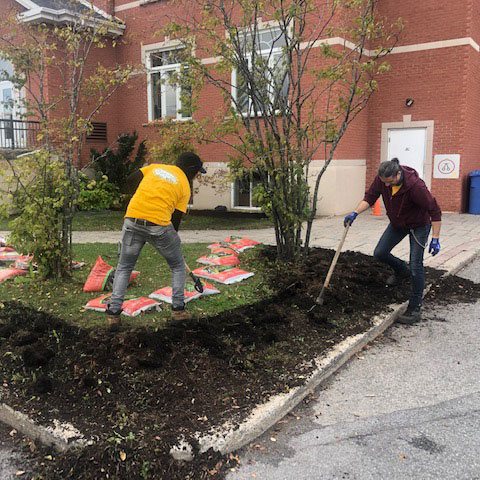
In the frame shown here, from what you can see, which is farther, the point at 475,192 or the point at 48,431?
the point at 475,192

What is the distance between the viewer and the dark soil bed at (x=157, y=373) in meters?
2.78

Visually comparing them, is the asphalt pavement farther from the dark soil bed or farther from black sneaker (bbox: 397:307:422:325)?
black sneaker (bbox: 397:307:422:325)

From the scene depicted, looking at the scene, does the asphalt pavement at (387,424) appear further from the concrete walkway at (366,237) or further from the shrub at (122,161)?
the shrub at (122,161)

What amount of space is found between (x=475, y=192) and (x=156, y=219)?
461 inches

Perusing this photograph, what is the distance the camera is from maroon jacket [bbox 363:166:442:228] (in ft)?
16.1

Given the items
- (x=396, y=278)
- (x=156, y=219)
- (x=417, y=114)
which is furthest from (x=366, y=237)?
(x=156, y=219)

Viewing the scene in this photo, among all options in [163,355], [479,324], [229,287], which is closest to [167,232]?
[163,355]

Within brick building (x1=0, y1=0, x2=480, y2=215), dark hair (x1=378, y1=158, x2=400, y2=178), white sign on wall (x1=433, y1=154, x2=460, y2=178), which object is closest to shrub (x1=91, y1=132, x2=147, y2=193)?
brick building (x1=0, y1=0, x2=480, y2=215)

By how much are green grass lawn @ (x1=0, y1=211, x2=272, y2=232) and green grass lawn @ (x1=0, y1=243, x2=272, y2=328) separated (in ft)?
14.4

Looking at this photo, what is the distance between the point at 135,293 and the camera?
541 cm

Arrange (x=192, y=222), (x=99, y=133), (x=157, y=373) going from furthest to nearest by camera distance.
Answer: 1. (x=99, y=133)
2. (x=192, y=222)
3. (x=157, y=373)

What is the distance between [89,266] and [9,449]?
13.0ft

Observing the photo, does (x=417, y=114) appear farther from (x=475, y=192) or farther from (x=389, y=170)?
(x=389, y=170)

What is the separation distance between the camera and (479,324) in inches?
201
